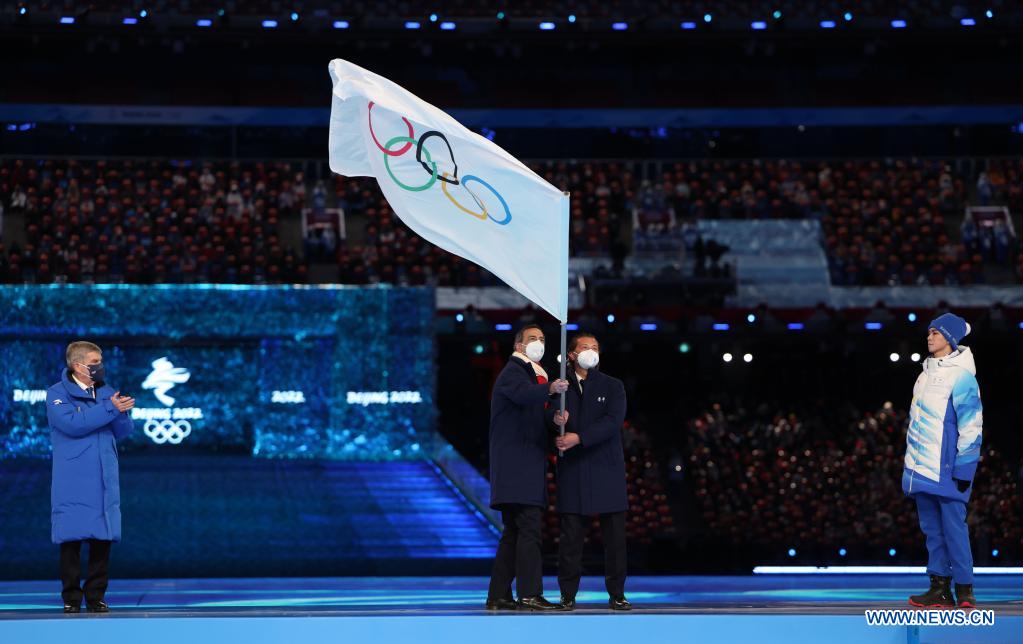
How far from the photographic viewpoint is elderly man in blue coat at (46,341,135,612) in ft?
21.1

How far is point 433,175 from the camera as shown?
668 centimetres

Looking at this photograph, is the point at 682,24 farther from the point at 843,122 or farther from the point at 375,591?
the point at 375,591

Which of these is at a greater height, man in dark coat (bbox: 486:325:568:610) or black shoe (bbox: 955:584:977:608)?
man in dark coat (bbox: 486:325:568:610)

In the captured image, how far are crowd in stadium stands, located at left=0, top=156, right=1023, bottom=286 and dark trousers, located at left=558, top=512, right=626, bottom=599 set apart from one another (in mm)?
12195

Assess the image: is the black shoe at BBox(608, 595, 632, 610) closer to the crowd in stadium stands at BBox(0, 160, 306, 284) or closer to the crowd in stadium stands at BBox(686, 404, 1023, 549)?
the crowd in stadium stands at BBox(686, 404, 1023, 549)

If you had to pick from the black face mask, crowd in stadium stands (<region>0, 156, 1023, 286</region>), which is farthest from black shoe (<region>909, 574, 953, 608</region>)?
crowd in stadium stands (<region>0, 156, 1023, 286</region>)

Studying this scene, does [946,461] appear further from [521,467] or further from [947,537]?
[521,467]

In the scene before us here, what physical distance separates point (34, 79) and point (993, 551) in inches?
781

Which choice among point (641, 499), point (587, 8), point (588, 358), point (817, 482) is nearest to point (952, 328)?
point (588, 358)

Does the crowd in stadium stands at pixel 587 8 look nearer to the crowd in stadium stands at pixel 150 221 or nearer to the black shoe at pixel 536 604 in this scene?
the crowd in stadium stands at pixel 150 221

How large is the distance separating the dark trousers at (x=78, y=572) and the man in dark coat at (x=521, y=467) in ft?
6.46

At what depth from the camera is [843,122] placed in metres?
25.0

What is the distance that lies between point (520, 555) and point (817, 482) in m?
9.77

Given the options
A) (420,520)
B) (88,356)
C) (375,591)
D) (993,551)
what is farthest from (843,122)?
(88,356)
